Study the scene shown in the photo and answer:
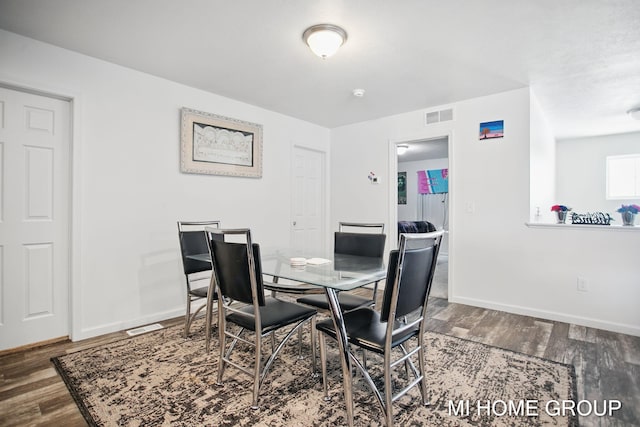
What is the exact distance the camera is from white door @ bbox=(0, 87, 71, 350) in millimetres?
2426

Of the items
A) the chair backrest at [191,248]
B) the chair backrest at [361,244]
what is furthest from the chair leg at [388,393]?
the chair backrest at [191,248]

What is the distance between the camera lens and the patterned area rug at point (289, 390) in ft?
5.47

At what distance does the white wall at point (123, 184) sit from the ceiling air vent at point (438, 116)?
2.42 metres

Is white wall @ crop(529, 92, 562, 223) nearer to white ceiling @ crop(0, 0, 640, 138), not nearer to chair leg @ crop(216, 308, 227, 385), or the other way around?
white ceiling @ crop(0, 0, 640, 138)

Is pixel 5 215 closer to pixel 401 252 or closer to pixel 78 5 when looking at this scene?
pixel 78 5

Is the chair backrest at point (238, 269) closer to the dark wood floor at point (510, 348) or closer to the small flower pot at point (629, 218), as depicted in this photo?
the dark wood floor at point (510, 348)

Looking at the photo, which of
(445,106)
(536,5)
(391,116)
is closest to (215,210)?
(391,116)

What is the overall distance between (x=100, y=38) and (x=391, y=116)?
3225 millimetres

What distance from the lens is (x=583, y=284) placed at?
3.10 metres

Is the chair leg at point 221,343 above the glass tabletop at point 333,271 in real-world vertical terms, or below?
below

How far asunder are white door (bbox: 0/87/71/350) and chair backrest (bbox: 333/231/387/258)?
2.28 metres

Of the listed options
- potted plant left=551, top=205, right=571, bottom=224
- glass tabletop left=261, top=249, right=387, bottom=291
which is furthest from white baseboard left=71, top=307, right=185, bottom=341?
potted plant left=551, top=205, right=571, bottom=224

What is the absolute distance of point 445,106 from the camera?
12.7 ft

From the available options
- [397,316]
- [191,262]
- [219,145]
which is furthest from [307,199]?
[397,316]
